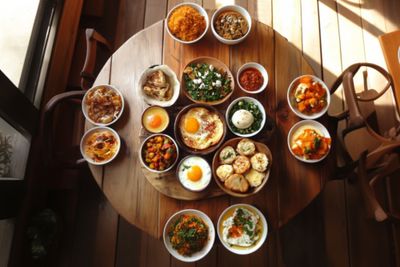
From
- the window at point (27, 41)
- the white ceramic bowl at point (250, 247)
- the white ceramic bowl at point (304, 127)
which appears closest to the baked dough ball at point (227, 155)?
the white ceramic bowl at point (250, 247)

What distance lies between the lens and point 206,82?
6.12ft

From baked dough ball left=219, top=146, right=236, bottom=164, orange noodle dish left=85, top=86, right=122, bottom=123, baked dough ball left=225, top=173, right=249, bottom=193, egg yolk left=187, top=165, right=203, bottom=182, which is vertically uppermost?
orange noodle dish left=85, top=86, right=122, bottom=123

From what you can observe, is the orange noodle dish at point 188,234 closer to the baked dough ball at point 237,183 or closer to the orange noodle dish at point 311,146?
the baked dough ball at point 237,183

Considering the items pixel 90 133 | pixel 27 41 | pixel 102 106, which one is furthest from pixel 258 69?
pixel 27 41

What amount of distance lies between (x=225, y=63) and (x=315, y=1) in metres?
1.99

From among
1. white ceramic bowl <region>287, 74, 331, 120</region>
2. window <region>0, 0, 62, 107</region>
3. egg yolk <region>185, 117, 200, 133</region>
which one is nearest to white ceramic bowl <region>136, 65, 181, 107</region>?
egg yolk <region>185, 117, 200, 133</region>

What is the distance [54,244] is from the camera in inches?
95.0

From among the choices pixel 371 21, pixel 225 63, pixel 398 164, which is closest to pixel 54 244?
pixel 225 63

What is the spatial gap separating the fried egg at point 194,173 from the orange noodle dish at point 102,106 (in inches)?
21.1

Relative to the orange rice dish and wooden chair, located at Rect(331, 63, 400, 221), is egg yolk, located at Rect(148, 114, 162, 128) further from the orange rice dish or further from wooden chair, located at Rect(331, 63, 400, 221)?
wooden chair, located at Rect(331, 63, 400, 221)

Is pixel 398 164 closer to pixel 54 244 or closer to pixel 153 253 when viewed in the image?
pixel 153 253

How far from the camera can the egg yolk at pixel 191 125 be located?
181 centimetres

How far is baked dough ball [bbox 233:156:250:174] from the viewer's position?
68.1 inches

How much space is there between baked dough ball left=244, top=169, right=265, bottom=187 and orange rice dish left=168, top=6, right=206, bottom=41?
948mm
